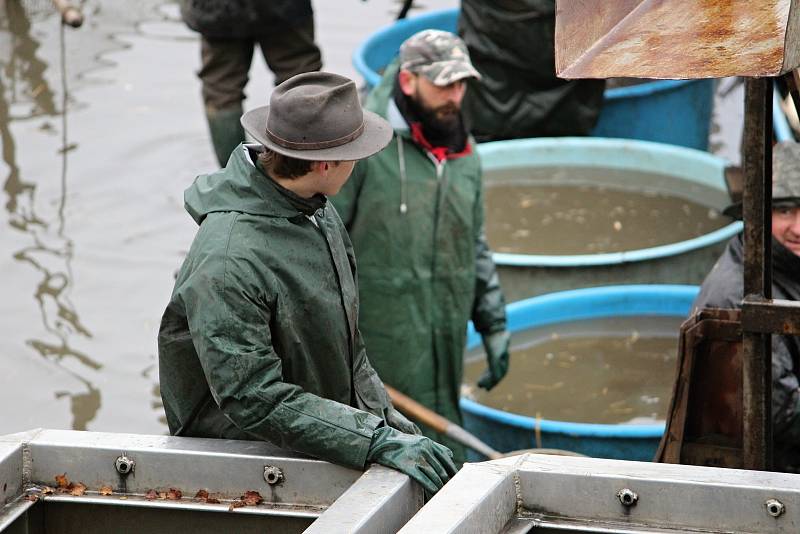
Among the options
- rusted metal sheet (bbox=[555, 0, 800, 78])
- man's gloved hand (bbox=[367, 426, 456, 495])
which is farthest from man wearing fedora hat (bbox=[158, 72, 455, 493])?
rusted metal sheet (bbox=[555, 0, 800, 78])

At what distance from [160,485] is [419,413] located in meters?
2.01

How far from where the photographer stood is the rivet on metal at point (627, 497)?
2.65m

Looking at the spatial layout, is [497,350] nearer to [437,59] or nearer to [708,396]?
[437,59]

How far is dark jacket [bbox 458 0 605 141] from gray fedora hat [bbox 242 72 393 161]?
4880 millimetres

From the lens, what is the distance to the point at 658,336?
6.30 metres

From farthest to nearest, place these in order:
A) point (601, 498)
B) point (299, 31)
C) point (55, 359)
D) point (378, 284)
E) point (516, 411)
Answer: point (299, 31) → point (55, 359) → point (516, 411) → point (378, 284) → point (601, 498)

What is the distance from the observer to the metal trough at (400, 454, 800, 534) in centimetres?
258

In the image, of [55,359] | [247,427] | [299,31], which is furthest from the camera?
[299,31]

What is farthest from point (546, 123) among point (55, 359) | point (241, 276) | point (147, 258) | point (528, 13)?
point (241, 276)

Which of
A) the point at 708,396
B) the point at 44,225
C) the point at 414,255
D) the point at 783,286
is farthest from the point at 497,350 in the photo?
the point at 44,225

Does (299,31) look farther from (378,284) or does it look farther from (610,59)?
(610,59)

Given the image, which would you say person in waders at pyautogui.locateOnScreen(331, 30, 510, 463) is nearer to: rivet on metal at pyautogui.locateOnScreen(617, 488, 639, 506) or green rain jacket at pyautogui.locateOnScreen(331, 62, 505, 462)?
green rain jacket at pyautogui.locateOnScreen(331, 62, 505, 462)

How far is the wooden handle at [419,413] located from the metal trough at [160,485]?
6.28ft

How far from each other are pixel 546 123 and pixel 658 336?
2.28m
